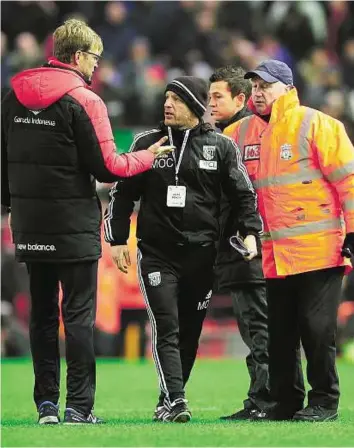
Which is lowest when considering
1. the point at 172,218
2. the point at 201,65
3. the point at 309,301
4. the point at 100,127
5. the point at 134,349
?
the point at 134,349

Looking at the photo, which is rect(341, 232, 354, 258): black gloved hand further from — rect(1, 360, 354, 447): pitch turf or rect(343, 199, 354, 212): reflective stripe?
rect(1, 360, 354, 447): pitch turf

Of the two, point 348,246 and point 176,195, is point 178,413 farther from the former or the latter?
point 348,246

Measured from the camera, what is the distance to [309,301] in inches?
345

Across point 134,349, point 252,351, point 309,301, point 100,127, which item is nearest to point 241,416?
point 252,351

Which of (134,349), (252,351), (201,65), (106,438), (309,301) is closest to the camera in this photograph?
(106,438)

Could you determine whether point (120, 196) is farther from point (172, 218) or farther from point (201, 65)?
point (201, 65)

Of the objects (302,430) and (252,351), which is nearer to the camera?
(302,430)

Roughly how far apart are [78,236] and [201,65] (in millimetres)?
13946

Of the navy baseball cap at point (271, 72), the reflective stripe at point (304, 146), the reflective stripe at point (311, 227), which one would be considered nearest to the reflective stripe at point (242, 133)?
the navy baseball cap at point (271, 72)

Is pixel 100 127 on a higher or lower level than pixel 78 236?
higher

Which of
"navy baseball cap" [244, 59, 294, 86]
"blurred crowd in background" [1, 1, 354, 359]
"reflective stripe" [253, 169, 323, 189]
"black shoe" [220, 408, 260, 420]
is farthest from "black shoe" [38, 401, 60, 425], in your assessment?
"blurred crowd in background" [1, 1, 354, 359]

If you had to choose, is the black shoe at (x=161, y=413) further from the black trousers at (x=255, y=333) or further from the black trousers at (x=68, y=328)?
the black trousers at (x=255, y=333)

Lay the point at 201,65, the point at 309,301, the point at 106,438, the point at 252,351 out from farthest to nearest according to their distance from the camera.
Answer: the point at 201,65 → the point at 252,351 → the point at 309,301 → the point at 106,438

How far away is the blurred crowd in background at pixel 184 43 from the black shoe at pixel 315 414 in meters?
11.8
